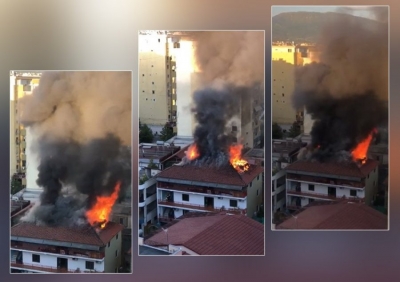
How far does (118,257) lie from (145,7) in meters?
1.40

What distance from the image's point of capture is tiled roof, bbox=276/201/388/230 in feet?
8.97

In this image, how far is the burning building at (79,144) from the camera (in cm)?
265

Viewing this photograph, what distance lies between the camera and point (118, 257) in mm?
2689

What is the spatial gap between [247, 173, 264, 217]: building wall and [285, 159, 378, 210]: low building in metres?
0.16

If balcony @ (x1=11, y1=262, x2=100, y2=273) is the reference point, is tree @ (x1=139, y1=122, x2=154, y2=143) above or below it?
above

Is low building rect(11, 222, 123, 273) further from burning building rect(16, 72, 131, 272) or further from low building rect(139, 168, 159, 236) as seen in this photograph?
low building rect(139, 168, 159, 236)

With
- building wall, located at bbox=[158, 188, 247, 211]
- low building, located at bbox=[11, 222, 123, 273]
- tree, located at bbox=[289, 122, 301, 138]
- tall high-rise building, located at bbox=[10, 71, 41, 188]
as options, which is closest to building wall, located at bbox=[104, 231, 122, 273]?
low building, located at bbox=[11, 222, 123, 273]

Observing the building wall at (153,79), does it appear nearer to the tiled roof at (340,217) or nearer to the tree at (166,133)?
the tree at (166,133)

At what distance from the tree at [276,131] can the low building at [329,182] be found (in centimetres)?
18

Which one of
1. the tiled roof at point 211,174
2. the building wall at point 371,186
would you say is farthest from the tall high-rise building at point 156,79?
the building wall at point 371,186

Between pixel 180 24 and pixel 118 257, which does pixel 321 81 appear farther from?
pixel 118 257

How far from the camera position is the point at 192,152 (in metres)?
2.71

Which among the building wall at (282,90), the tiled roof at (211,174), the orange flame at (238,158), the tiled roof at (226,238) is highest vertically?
the building wall at (282,90)

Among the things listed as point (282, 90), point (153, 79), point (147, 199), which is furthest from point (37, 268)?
point (282, 90)
